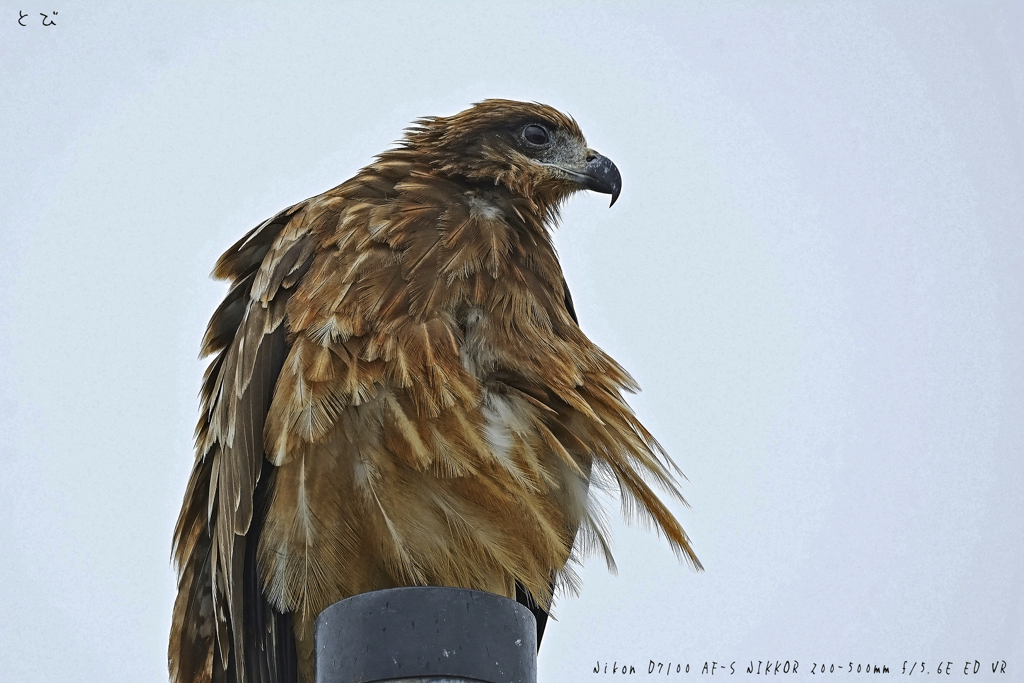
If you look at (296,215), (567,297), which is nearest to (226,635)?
(296,215)

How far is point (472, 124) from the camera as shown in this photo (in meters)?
4.47

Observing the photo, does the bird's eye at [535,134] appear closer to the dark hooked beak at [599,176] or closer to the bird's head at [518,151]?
the bird's head at [518,151]

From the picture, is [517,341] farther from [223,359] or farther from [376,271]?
[223,359]

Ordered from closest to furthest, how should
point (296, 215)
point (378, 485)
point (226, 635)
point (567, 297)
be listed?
point (378, 485)
point (226, 635)
point (296, 215)
point (567, 297)

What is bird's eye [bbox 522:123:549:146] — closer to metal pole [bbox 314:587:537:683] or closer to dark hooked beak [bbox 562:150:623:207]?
dark hooked beak [bbox 562:150:623:207]

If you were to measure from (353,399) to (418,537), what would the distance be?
0.46 metres

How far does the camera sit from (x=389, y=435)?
11.2 ft

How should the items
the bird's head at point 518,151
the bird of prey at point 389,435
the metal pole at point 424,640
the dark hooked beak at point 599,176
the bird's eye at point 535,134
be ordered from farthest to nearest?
the dark hooked beak at point 599,176
the bird's eye at point 535,134
the bird's head at point 518,151
the bird of prey at point 389,435
the metal pole at point 424,640

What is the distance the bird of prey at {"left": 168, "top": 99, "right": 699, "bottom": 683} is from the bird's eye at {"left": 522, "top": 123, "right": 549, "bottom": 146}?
613 millimetres

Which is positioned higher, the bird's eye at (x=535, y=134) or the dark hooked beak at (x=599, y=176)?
the bird's eye at (x=535, y=134)

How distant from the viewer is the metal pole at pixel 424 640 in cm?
231

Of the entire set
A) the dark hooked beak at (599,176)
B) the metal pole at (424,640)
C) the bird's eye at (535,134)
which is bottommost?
the metal pole at (424,640)

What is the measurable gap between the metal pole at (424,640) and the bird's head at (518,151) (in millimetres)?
2188

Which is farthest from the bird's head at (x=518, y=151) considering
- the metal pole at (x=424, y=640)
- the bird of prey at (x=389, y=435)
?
the metal pole at (x=424, y=640)
